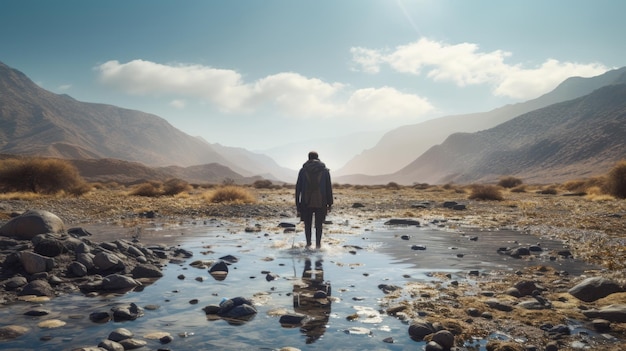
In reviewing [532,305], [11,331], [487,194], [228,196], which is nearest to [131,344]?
[11,331]

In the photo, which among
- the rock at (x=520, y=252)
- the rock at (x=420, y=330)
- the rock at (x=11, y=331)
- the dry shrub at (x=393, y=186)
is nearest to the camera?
the rock at (x=11, y=331)

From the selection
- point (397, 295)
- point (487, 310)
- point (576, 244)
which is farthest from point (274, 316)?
point (576, 244)

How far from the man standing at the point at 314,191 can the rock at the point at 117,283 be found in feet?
18.3

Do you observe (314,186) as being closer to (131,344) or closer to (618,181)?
(131,344)

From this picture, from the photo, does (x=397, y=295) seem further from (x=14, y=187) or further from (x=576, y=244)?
(x=14, y=187)

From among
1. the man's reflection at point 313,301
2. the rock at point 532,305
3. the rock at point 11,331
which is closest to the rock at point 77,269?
the rock at point 11,331

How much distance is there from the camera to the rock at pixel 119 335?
518 centimetres

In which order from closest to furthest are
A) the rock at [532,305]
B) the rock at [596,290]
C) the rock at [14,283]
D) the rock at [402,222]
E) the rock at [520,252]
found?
the rock at [532,305], the rock at [596,290], the rock at [14,283], the rock at [520,252], the rock at [402,222]

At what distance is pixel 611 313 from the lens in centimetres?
588

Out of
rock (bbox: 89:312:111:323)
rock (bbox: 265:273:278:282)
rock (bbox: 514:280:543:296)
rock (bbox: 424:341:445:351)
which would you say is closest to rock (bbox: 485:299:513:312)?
rock (bbox: 514:280:543:296)

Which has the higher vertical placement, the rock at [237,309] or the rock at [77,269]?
the rock at [77,269]

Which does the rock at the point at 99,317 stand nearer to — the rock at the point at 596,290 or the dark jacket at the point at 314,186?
the dark jacket at the point at 314,186

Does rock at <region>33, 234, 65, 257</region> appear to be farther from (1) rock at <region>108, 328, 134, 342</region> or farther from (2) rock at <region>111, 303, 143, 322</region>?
(1) rock at <region>108, 328, 134, 342</region>

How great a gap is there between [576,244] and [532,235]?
2.70m
